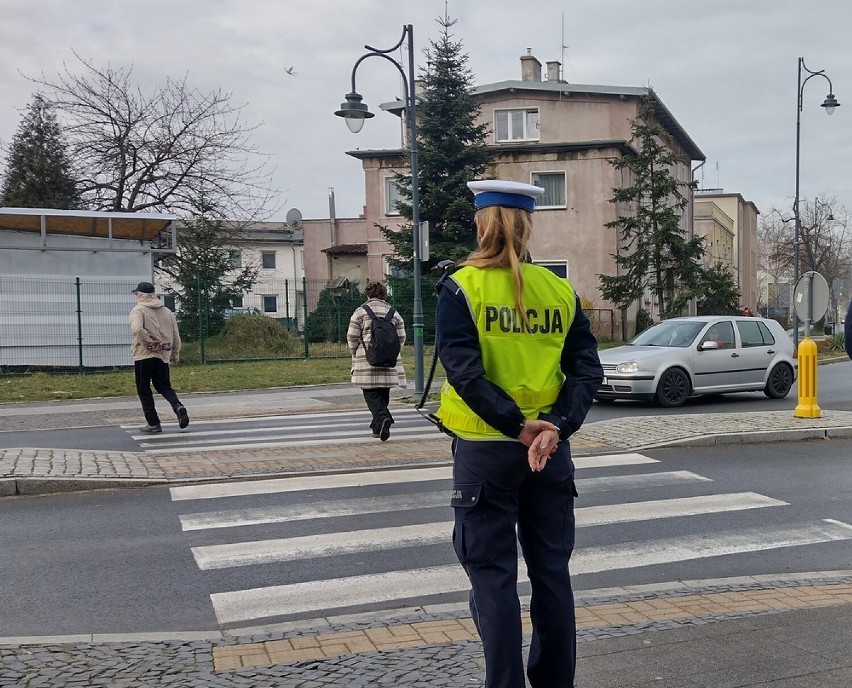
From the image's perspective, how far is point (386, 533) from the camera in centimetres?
680

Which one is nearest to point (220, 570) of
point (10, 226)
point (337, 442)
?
point (337, 442)

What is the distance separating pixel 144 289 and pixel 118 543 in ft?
18.7

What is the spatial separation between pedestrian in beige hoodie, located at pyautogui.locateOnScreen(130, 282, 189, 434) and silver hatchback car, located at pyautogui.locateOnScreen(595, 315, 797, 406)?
724cm

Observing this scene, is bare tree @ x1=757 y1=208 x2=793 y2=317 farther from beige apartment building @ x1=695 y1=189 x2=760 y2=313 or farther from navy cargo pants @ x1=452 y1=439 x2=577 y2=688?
navy cargo pants @ x1=452 y1=439 x2=577 y2=688

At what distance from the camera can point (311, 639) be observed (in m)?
4.45

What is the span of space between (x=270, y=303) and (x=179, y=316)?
11.4 feet

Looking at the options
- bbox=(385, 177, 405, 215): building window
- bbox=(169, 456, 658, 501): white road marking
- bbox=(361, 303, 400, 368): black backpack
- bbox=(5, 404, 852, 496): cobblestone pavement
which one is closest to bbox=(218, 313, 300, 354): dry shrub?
bbox=(385, 177, 405, 215): building window

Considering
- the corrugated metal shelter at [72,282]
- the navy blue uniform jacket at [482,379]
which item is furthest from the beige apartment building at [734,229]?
the navy blue uniform jacket at [482,379]

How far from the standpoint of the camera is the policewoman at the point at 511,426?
10.4 feet

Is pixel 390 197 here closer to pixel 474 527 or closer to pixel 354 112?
pixel 354 112

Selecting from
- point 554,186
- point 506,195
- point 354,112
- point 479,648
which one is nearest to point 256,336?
point 354,112

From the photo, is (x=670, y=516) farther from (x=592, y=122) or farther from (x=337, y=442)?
(x=592, y=122)

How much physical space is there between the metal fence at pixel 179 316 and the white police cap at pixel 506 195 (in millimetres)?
14286

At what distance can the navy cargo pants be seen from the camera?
125 inches
